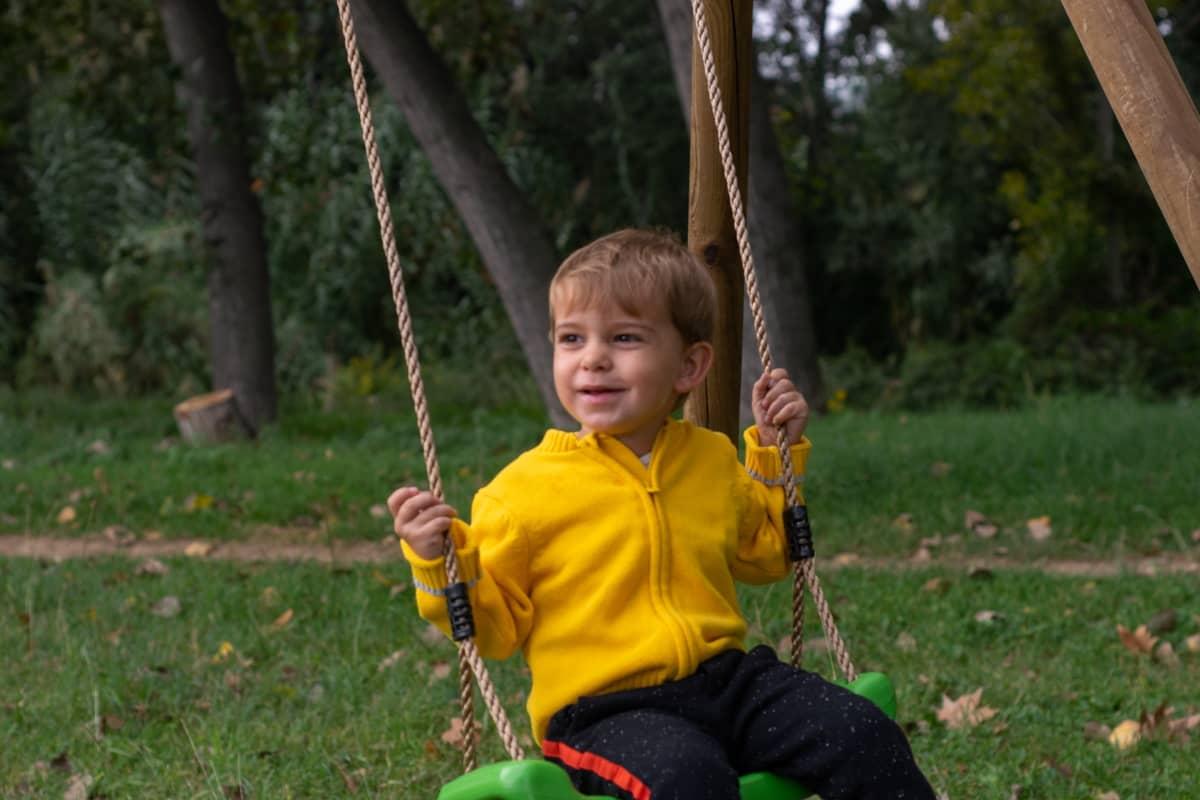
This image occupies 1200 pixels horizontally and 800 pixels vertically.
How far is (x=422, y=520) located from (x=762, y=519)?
0.79m

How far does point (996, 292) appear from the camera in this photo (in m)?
14.5

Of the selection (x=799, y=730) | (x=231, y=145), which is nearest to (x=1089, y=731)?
(x=799, y=730)

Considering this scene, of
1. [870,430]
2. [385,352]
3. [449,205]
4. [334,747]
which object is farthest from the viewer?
[385,352]

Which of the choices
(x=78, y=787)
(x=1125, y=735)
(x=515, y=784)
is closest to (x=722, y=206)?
(x=1125, y=735)

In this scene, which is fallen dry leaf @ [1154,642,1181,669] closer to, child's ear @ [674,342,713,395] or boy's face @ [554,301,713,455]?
child's ear @ [674,342,713,395]

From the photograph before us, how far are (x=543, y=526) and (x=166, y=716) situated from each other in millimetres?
2355

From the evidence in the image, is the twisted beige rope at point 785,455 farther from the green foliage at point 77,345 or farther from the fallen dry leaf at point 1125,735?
the green foliage at point 77,345

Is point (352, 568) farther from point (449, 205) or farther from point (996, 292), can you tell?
point (996, 292)

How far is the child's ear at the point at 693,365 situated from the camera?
9.70 ft

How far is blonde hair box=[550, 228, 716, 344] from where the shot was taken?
282cm

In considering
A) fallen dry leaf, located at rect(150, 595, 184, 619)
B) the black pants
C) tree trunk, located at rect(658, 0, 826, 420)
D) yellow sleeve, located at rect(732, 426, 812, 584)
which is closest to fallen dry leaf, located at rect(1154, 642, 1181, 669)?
yellow sleeve, located at rect(732, 426, 812, 584)

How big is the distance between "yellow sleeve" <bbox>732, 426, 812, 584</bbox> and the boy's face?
330 mm

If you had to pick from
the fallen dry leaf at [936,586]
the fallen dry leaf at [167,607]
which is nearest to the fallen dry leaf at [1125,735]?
the fallen dry leaf at [936,586]

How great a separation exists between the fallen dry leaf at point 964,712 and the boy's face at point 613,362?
2.00m
